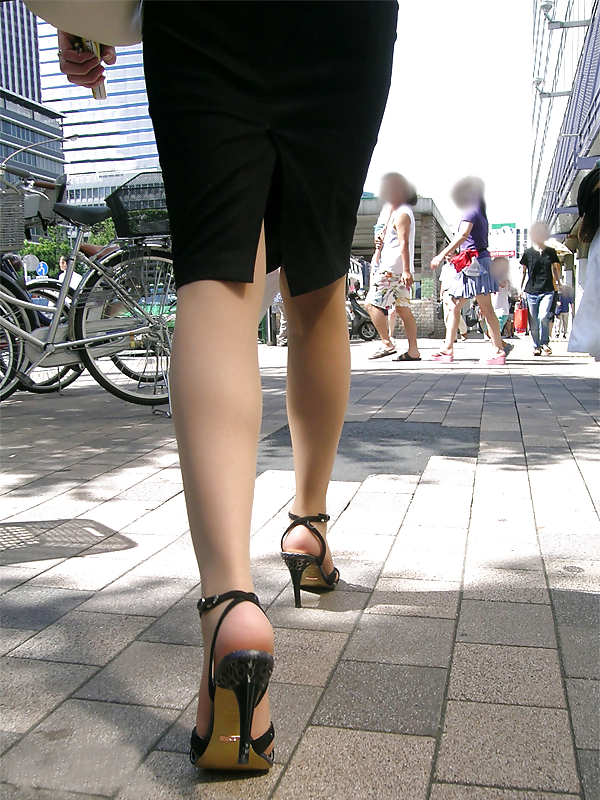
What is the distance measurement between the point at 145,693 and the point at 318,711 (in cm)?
34

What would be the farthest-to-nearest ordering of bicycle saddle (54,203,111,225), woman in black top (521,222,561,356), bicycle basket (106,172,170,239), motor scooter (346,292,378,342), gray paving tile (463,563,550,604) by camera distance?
motor scooter (346,292,378,342) → woman in black top (521,222,561,356) → bicycle saddle (54,203,111,225) → bicycle basket (106,172,170,239) → gray paving tile (463,563,550,604)

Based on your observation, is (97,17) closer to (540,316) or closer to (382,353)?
(382,353)

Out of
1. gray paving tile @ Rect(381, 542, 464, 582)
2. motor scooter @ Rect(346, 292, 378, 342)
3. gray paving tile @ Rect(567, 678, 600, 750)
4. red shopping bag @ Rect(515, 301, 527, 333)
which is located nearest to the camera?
gray paving tile @ Rect(567, 678, 600, 750)

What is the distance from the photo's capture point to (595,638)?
5.66ft

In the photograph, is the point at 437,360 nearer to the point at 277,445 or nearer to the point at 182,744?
the point at 277,445

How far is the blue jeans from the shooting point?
11562 mm

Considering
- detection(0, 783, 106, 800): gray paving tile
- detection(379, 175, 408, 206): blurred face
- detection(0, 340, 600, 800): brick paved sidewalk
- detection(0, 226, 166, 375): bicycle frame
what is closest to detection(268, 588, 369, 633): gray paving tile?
detection(0, 340, 600, 800): brick paved sidewalk

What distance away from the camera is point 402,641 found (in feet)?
5.68

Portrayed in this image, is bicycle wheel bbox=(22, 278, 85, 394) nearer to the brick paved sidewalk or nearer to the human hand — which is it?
the brick paved sidewalk

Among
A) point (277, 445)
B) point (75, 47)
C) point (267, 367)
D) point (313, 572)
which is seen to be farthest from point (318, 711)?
point (267, 367)

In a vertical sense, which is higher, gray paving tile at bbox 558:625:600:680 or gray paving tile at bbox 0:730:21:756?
gray paving tile at bbox 0:730:21:756

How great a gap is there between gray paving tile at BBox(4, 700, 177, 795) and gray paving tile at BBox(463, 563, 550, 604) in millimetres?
906

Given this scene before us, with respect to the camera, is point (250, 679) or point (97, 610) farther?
point (97, 610)

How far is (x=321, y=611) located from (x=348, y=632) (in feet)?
0.46
